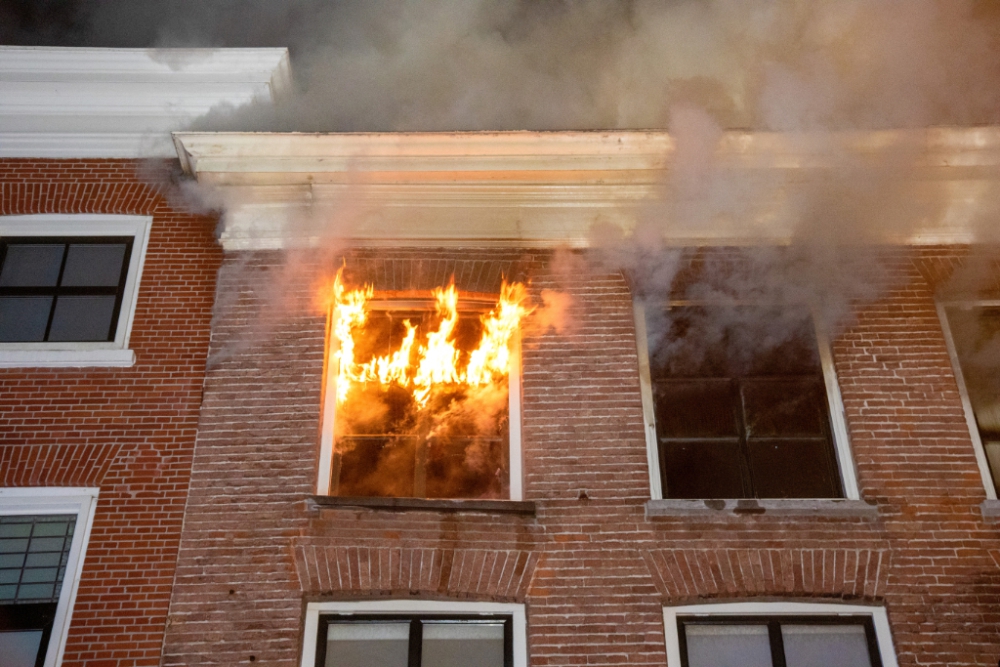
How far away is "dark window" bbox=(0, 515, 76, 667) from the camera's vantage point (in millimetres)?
4895

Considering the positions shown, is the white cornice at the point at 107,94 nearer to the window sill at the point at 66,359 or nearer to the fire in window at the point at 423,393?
the window sill at the point at 66,359

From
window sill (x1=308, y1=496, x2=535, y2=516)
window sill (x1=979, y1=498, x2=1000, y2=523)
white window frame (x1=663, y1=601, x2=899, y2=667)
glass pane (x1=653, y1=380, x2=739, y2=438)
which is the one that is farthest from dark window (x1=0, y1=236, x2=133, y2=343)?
window sill (x1=979, y1=498, x2=1000, y2=523)

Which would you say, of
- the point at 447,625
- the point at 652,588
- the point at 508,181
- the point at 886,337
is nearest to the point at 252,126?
the point at 508,181

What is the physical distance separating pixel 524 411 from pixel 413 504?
110 cm

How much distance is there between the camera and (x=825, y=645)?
16.4 feet

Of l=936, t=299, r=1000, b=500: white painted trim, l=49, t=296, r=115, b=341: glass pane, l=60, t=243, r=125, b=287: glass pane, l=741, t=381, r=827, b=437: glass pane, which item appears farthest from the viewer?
l=60, t=243, r=125, b=287: glass pane

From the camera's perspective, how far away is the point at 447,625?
5062mm

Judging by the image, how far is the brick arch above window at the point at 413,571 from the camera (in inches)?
198

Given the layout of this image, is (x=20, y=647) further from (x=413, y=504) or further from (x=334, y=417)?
(x=413, y=504)

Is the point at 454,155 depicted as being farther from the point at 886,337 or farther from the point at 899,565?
the point at 899,565

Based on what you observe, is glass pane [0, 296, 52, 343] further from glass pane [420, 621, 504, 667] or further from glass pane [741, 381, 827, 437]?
glass pane [741, 381, 827, 437]

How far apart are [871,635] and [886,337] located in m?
2.27

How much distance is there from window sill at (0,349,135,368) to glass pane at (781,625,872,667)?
5.10 metres

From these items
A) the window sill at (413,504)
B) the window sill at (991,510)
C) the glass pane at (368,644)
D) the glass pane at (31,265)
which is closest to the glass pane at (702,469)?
the window sill at (413,504)
